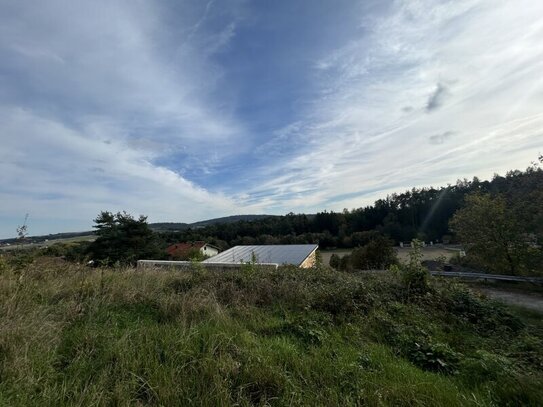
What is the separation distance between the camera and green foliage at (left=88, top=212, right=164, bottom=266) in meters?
33.5

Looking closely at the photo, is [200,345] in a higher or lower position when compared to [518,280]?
higher

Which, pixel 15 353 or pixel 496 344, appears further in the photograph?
pixel 496 344

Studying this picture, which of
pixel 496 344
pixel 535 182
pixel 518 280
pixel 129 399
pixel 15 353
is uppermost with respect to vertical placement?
pixel 535 182

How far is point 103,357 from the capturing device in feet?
9.15

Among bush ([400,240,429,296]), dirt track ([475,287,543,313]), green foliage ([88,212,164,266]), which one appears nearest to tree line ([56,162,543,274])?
green foliage ([88,212,164,266])

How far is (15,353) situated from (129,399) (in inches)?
51.9

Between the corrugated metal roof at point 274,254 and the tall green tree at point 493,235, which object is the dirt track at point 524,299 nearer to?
the tall green tree at point 493,235

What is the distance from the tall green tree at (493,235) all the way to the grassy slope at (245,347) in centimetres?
1271

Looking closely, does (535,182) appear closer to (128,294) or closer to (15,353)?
(128,294)

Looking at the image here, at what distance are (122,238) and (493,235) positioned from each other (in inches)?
1386

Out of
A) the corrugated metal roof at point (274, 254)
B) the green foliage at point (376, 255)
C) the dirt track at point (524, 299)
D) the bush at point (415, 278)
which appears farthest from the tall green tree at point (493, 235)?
the bush at point (415, 278)

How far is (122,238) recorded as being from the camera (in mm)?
34438

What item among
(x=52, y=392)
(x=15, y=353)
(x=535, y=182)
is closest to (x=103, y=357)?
(x=52, y=392)

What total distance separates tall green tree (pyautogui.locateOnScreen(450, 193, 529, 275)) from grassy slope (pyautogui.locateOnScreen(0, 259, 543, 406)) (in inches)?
500
